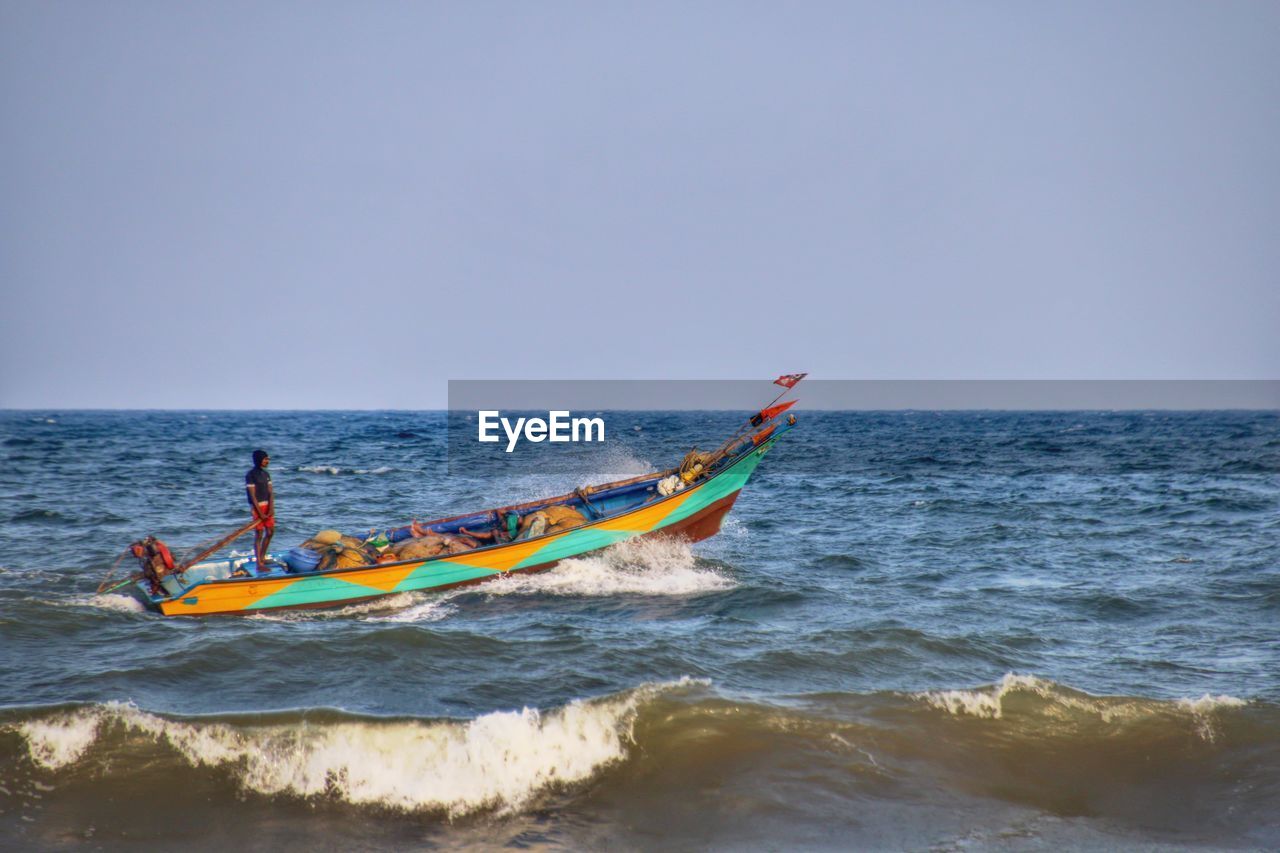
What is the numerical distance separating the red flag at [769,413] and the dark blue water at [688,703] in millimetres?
2940

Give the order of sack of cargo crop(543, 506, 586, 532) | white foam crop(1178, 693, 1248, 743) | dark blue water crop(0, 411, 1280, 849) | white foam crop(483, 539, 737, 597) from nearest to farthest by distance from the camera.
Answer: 1. dark blue water crop(0, 411, 1280, 849)
2. white foam crop(1178, 693, 1248, 743)
3. white foam crop(483, 539, 737, 597)
4. sack of cargo crop(543, 506, 586, 532)

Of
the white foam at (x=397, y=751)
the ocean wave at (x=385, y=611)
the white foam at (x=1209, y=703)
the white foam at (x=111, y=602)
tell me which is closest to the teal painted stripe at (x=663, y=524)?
the ocean wave at (x=385, y=611)

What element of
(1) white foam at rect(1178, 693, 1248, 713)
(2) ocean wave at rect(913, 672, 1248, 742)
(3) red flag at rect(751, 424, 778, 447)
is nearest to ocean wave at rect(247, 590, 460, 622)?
(3) red flag at rect(751, 424, 778, 447)

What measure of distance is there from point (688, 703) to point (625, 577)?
6.66 m

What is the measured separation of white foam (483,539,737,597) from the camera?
1634 centimetres

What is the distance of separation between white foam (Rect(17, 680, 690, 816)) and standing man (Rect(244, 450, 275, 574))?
5.33 meters

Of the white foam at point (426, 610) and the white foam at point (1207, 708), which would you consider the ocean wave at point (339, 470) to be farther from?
the white foam at point (1207, 708)

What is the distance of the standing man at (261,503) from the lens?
49.4ft

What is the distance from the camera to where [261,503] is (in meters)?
15.2

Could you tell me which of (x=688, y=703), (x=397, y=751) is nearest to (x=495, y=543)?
(x=688, y=703)

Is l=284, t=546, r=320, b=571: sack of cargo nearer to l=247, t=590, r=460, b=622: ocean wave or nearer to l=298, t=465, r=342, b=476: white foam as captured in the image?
l=247, t=590, r=460, b=622: ocean wave

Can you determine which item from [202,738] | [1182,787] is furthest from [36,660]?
[1182,787]

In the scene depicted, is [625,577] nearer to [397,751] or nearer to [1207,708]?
[397,751]

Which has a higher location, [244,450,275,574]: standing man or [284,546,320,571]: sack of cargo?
[244,450,275,574]: standing man
